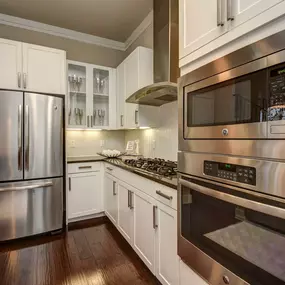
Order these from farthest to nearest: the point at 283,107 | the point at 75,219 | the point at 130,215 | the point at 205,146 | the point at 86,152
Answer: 1. the point at 86,152
2. the point at 75,219
3. the point at 130,215
4. the point at 205,146
5. the point at 283,107

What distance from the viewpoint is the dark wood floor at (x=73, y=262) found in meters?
1.74

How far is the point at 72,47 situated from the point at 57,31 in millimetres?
289

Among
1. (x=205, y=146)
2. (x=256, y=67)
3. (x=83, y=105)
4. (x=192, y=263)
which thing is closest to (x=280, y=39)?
(x=256, y=67)

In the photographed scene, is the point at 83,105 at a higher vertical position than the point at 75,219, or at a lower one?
higher

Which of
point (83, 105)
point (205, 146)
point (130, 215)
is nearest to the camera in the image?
point (205, 146)

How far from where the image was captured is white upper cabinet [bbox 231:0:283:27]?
28.8 inches

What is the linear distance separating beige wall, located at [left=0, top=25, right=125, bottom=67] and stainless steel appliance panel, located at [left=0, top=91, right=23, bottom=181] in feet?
3.75

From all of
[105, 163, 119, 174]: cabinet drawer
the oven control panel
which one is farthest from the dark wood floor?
the oven control panel

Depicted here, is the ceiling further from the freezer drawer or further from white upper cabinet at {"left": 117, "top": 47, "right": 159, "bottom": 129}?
the freezer drawer

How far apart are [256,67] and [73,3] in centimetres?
260

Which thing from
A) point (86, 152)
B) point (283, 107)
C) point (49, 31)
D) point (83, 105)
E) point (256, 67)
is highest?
point (49, 31)

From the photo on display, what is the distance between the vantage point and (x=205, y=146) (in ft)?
3.22

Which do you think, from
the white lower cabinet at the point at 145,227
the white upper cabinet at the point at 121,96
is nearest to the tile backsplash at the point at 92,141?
the white upper cabinet at the point at 121,96

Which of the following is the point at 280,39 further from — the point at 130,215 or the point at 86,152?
the point at 86,152
